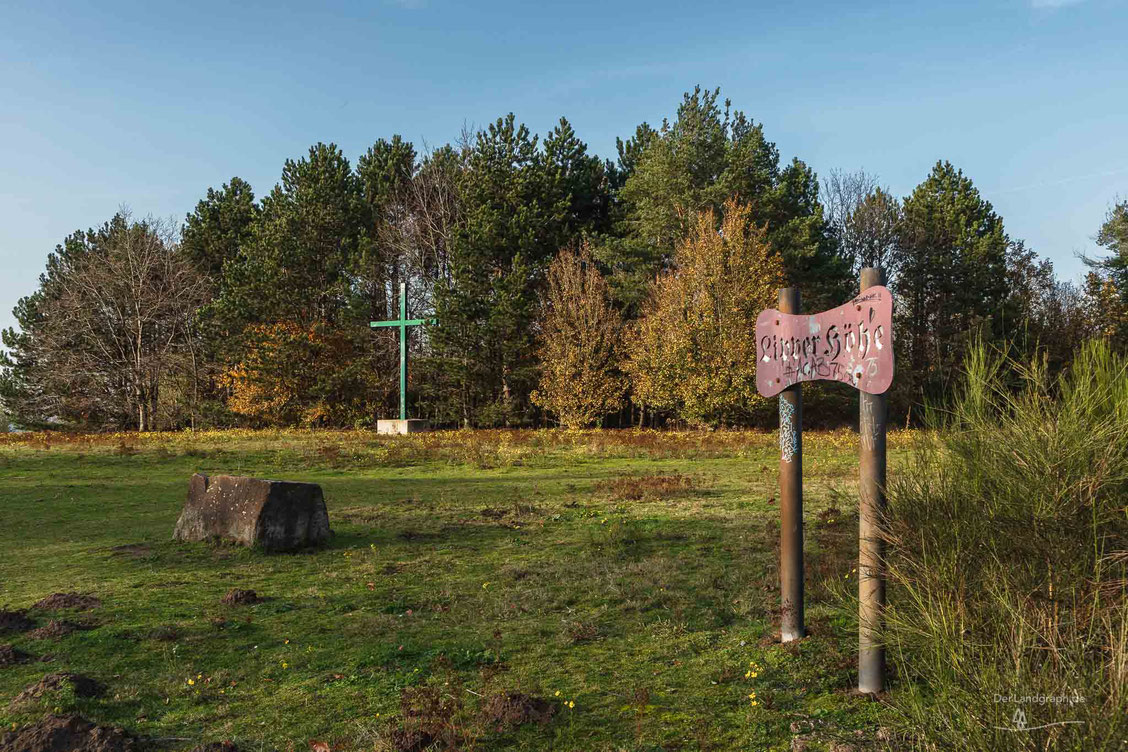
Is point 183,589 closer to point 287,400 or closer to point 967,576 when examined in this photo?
point 967,576

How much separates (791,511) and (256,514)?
21.5ft

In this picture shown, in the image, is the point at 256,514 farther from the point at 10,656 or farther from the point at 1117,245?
the point at 1117,245

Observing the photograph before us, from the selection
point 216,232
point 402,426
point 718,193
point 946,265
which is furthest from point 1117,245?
point 216,232

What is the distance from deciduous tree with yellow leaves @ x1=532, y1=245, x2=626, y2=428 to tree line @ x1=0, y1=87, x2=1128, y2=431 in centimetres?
11

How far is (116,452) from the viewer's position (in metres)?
21.2

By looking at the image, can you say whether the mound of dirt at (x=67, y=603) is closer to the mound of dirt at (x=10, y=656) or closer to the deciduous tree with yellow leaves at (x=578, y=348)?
the mound of dirt at (x=10, y=656)

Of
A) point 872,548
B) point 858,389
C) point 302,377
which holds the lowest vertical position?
point 872,548

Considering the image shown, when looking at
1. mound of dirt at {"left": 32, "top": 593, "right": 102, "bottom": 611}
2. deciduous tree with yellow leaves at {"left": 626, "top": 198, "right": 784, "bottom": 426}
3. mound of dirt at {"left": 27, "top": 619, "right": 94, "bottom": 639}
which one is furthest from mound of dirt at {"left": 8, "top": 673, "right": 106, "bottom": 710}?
deciduous tree with yellow leaves at {"left": 626, "top": 198, "right": 784, "bottom": 426}

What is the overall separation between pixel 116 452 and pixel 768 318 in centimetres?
2170

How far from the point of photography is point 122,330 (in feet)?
143

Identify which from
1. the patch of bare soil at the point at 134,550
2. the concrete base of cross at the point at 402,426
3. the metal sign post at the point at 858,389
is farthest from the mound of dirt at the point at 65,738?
the concrete base of cross at the point at 402,426

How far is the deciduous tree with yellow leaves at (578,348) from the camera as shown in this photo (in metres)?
34.9

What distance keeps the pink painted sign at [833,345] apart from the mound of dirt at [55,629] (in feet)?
19.0

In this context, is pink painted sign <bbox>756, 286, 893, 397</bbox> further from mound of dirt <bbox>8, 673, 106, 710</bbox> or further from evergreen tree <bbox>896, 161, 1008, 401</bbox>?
evergreen tree <bbox>896, 161, 1008, 401</bbox>
